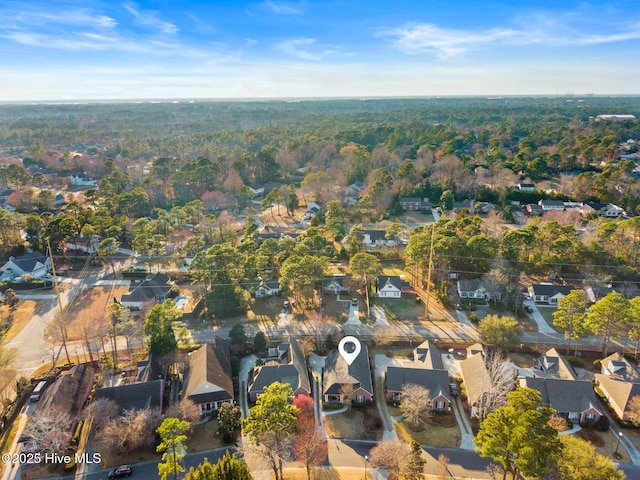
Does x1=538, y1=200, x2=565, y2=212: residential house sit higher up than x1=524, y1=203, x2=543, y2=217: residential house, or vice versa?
x1=538, y1=200, x2=565, y2=212: residential house

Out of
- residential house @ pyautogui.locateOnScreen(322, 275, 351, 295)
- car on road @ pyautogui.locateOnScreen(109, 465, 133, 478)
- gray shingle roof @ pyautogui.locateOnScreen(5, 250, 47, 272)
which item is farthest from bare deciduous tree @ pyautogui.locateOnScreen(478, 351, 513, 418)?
gray shingle roof @ pyautogui.locateOnScreen(5, 250, 47, 272)

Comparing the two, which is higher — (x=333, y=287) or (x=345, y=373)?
(x=345, y=373)

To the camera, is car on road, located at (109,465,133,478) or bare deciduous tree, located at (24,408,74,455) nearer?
car on road, located at (109,465,133,478)

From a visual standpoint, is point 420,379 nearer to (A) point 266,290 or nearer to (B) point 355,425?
(B) point 355,425

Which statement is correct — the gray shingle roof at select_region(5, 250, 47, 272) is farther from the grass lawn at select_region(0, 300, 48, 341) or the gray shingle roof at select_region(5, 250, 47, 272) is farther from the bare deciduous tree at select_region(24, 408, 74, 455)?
the bare deciduous tree at select_region(24, 408, 74, 455)

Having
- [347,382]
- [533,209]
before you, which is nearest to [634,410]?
[347,382]

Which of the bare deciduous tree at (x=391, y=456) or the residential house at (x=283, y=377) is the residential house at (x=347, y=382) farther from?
the bare deciduous tree at (x=391, y=456)

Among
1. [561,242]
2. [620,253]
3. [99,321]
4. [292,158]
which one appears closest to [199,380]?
[99,321]

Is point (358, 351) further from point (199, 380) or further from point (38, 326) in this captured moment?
point (38, 326)
